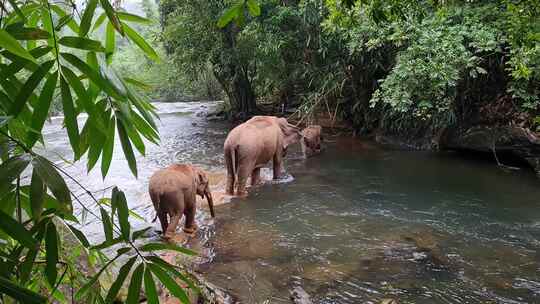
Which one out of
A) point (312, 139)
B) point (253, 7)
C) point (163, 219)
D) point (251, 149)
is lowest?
point (163, 219)

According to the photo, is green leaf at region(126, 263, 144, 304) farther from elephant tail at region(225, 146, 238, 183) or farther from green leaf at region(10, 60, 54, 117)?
elephant tail at region(225, 146, 238, 183)

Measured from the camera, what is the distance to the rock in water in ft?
11.4

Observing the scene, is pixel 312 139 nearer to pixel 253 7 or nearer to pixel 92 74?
pixel 253 7

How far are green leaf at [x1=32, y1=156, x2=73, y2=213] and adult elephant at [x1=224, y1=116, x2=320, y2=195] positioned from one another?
5641mm

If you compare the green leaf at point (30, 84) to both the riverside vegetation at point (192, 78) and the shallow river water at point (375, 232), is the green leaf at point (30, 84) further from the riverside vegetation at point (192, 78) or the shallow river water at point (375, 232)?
the shallow river water at point (375, 232)

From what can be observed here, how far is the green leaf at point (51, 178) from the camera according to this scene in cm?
84

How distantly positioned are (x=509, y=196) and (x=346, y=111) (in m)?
6.71

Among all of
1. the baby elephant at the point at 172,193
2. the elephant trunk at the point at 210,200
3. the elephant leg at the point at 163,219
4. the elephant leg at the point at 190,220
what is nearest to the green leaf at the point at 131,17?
the baby elephant at the point at 172,193

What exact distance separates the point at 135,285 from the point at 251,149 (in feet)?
18.7

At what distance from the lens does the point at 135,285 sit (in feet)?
3.21

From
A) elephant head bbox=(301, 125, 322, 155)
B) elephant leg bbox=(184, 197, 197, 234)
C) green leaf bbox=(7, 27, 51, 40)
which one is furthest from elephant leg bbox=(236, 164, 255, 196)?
green leaf bbox=(7, 27, 51, 40)

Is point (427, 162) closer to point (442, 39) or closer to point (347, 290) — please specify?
point (442, 39)

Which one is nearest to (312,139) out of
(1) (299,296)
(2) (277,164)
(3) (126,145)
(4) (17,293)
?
(2) (277,164)

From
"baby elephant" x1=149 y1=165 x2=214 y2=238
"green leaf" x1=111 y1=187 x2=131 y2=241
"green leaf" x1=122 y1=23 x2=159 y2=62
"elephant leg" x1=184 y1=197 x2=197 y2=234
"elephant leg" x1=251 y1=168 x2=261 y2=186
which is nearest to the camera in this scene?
"green leaf" x1=111 y1=187 x2=131 y2=241
